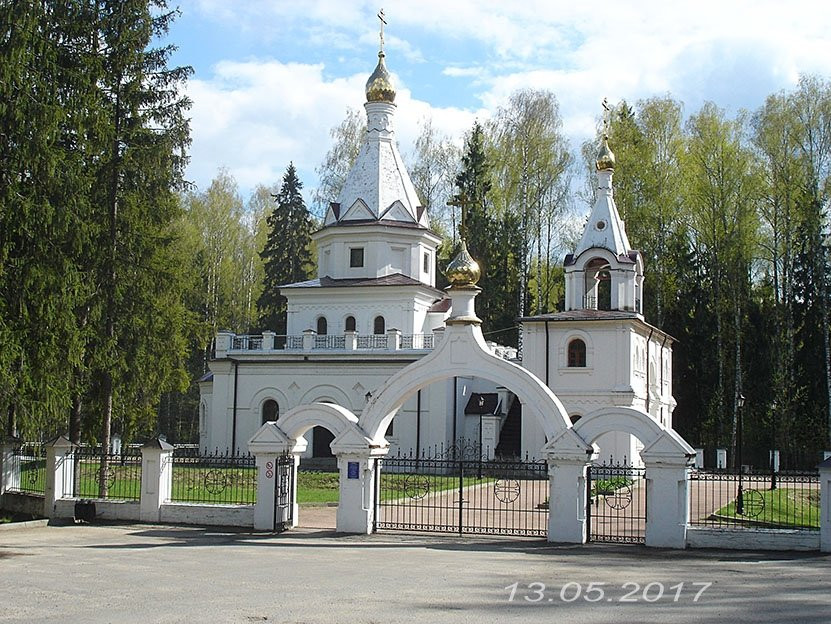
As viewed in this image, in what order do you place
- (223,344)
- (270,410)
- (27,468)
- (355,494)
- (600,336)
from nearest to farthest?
(355,494)
(27,468)
(600,336)
(270,410)
(223,344)

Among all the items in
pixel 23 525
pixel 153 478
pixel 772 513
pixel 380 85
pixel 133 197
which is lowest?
pixel 23 525

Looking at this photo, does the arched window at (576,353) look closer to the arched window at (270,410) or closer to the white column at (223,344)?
the arched window at (270,410)

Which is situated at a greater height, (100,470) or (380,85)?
(380,85)

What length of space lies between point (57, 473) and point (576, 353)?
18283mm

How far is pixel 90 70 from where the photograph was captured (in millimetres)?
19875

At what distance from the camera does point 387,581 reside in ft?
39.8

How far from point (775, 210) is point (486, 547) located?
1025 inches

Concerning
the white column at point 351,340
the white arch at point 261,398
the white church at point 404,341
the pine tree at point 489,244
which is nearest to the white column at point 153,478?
the white church at point 404,341

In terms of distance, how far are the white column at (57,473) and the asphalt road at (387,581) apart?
2327 millimetres

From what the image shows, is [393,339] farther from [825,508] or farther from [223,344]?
[825,508]

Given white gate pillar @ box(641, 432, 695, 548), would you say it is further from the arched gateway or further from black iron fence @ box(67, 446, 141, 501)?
black iron fence @ box(67, 446, 141, 501)

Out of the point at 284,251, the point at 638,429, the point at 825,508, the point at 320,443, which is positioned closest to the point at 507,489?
the point at 638,429

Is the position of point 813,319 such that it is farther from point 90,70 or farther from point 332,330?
point 90,70

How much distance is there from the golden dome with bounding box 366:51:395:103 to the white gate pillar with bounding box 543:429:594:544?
25.9 metres
